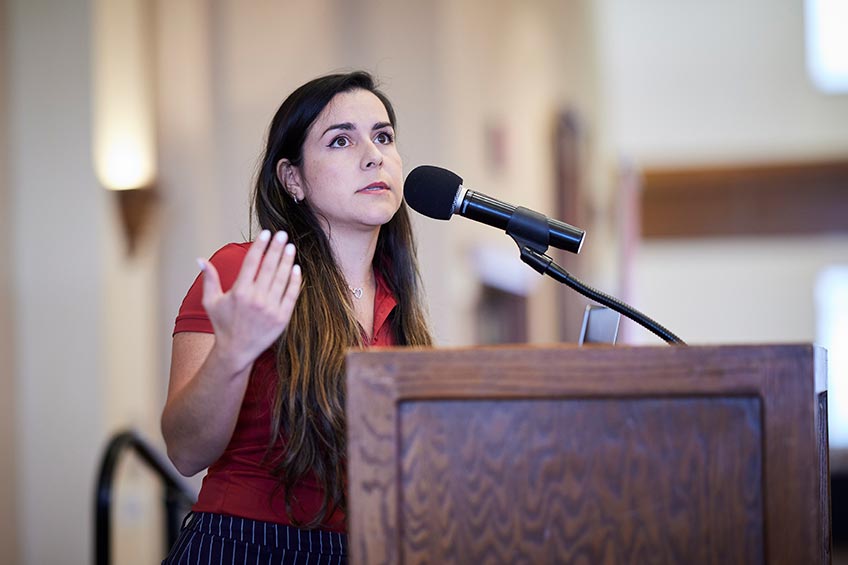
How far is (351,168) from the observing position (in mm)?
1718

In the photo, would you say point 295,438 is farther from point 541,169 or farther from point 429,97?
point 541,169

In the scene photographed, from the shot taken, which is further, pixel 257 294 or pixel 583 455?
pixel 257 294

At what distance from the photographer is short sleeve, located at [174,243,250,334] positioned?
1.54 metres

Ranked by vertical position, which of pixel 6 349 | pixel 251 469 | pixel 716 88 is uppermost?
pixel 716 88

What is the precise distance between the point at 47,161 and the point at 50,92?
24 centimetres

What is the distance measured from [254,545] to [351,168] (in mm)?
586

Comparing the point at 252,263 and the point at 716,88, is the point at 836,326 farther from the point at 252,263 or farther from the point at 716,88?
the point at 252,263

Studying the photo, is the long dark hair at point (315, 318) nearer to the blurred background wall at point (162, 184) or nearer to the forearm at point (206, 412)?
the forearm at point (206, 412)

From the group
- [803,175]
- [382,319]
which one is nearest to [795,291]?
[803,175]

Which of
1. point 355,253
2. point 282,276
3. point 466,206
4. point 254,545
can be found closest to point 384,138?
point 355,253

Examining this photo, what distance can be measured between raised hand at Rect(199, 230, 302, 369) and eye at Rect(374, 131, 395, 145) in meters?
0.51

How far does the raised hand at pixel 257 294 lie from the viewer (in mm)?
1276

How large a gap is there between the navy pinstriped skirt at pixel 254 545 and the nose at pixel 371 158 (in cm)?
56

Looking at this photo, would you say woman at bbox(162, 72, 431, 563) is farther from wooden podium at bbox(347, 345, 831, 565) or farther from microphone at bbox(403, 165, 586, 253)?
wooden podium at bbox(347, 345, 831, 565)
